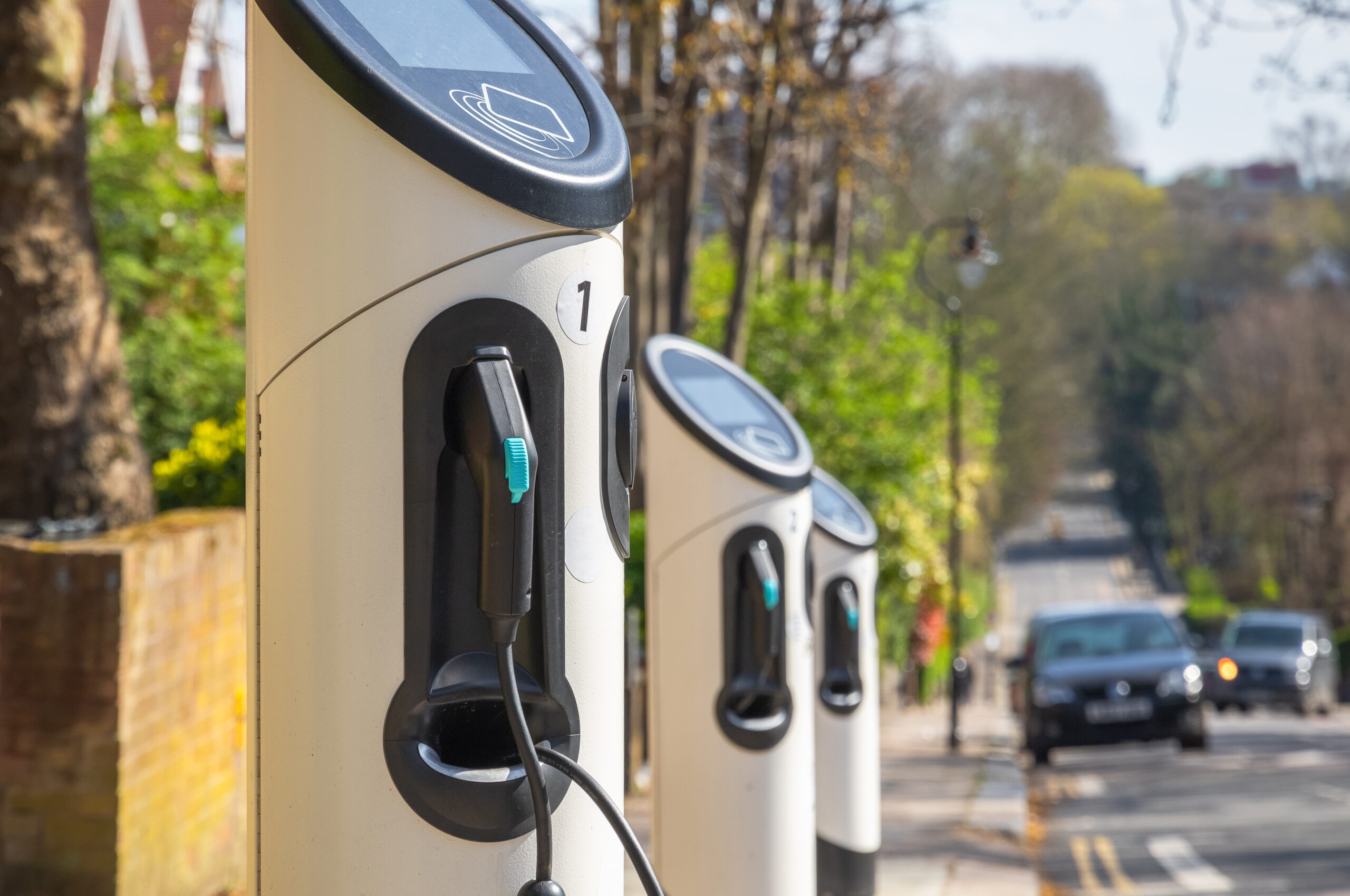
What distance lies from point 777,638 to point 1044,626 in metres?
11.3

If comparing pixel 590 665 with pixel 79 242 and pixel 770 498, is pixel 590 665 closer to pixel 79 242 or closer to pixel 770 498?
pixel 770 498

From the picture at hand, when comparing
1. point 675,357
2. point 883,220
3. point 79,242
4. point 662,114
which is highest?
point 883,220

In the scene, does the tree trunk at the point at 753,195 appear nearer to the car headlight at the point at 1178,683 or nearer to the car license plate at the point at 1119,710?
the car license plate at the point at 1119,710

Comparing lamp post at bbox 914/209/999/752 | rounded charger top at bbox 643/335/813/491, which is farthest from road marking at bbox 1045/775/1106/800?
rounded charger top at bbox 643/335/813/491

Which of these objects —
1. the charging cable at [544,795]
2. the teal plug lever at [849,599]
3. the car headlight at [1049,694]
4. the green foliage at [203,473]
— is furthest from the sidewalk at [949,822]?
the green foliage at [203,473]

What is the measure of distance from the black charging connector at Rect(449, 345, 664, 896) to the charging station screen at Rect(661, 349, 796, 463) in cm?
271

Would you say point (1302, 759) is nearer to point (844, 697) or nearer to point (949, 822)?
point (949, 822)

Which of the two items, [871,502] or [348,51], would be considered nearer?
[348,51]

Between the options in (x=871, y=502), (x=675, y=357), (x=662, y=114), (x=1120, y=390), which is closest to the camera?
(x=675, y=357)

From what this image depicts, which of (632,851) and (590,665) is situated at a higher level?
(590,665)

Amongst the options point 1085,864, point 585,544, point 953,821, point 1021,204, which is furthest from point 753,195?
point 1021,204

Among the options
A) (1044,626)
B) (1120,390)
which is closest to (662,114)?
(1044,626)

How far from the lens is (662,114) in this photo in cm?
1269

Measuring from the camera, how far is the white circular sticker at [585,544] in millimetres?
2180
